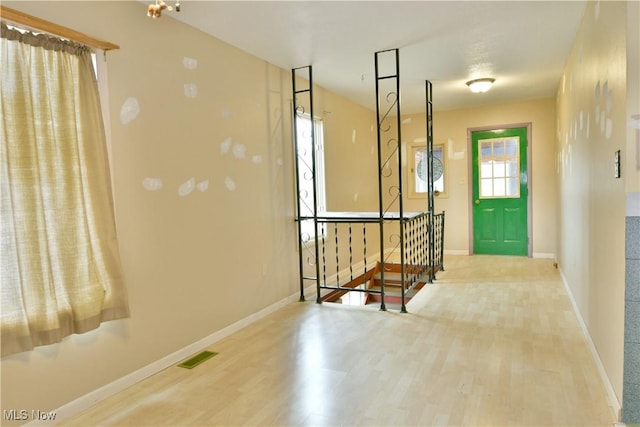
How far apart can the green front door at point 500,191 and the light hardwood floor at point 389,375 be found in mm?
2722

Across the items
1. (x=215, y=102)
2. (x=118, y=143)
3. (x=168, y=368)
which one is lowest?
(x=168, y=368)

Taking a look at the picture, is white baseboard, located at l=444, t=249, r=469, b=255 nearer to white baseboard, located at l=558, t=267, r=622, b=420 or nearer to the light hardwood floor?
the light hardwood floor

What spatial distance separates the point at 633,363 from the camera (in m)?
1.87

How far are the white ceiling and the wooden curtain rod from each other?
0.68 metres

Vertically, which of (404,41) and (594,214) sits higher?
(404,41)

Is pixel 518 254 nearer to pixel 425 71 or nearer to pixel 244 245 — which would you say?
pixel 425 71

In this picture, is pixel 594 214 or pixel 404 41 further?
pixel 404 41

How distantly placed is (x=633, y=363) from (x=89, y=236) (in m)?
2.78

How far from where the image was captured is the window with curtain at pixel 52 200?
1.94m

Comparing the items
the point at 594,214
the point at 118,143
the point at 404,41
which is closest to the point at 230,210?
the point at 118,143

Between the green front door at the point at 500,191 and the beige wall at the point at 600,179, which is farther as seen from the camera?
the green front door at the point at 500,191

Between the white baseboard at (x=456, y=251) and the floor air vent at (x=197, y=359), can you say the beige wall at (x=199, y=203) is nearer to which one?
the floor air vent at (x=197, y=359)

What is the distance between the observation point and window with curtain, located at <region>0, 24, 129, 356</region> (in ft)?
6.36

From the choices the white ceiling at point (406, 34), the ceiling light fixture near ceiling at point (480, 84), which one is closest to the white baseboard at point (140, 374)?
the white ceiling at point (406, 34)
